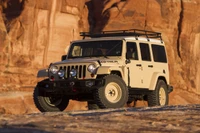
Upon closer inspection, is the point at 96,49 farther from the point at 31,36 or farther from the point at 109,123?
the point at 31,36

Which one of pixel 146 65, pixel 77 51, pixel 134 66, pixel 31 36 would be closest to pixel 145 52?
pixel 146 65

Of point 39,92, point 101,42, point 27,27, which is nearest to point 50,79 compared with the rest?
point 39,92

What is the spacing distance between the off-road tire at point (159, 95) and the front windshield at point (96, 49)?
2018mm

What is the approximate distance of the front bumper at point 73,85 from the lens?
1557 centimetres

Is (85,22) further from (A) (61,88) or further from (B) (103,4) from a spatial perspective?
(A) (61,88)

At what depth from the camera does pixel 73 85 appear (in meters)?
15.8

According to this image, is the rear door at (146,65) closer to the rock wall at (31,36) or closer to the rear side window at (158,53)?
the rear side window at (158,53)

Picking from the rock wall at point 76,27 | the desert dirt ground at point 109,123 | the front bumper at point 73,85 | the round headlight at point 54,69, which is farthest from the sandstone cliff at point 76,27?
the desert dirt ground at point 109,123

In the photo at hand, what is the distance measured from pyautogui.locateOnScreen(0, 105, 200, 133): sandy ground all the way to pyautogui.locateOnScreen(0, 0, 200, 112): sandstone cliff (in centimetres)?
3191

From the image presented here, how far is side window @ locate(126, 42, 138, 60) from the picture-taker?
16.8 metres

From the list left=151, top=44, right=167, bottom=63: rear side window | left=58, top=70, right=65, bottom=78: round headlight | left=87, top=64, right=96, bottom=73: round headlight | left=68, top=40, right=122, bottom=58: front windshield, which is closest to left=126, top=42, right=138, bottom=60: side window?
left=68, top=40, right=122, bottom=58: front windshield

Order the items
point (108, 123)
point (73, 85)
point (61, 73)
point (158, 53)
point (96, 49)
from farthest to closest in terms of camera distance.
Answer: point (158, 53), point (96, 49), point (61, 73), point (73, 85), point (108, 123)

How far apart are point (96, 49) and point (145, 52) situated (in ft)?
5.42

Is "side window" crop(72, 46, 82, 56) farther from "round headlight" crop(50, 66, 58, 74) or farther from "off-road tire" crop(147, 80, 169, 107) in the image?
"off-road tire" crop(147, 80, 169, 107)
